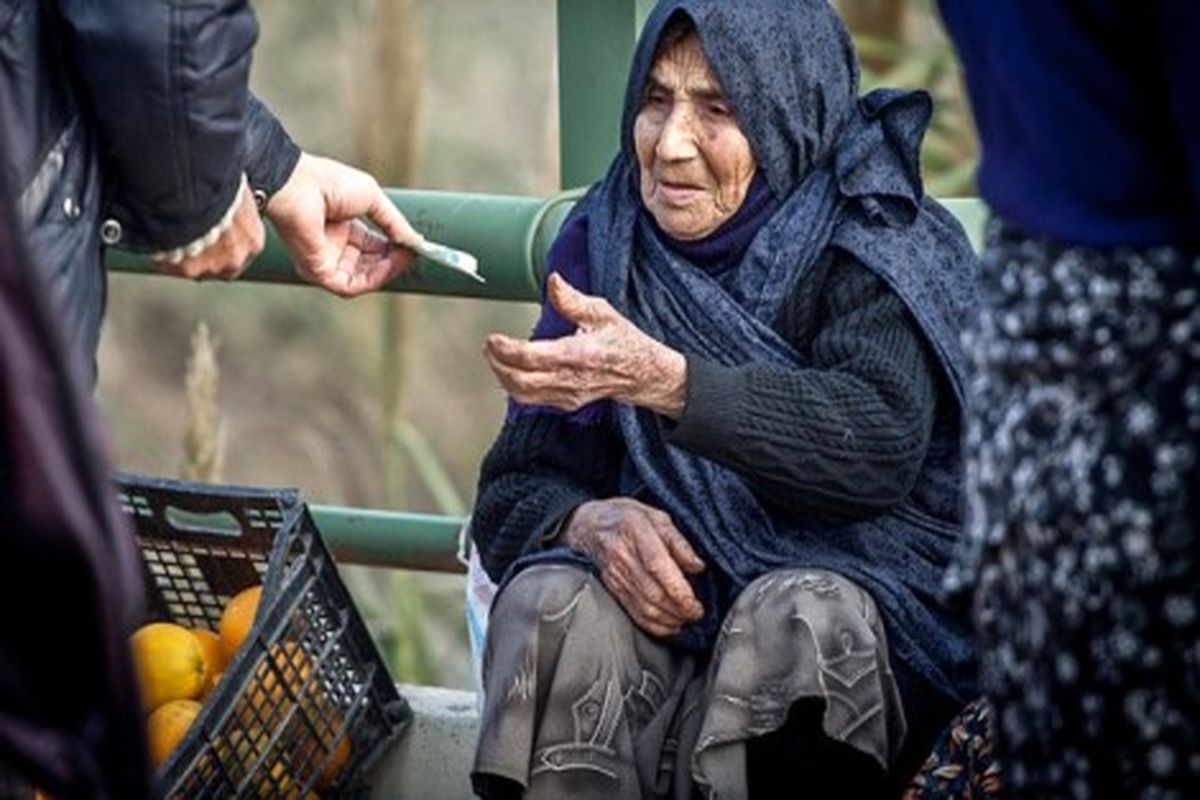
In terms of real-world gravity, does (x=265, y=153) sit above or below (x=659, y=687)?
above

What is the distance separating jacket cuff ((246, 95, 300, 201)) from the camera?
10.9 ft

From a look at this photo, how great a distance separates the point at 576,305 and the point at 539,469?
0.41 m

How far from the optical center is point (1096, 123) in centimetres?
256

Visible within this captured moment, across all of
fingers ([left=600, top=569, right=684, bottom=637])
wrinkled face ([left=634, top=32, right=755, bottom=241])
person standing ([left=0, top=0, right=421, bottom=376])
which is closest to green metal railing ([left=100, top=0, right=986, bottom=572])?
wrinkled face ([left=634, top=32, right=755, bottom=241])

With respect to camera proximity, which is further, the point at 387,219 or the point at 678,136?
the point at 678,136

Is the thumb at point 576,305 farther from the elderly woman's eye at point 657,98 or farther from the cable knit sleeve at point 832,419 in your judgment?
the elderly woman's eye at point 657,98

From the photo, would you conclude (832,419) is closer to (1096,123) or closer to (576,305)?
(576,305)

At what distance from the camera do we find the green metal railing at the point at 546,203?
448 centimetres

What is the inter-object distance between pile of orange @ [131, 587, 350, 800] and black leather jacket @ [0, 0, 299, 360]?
0.90m

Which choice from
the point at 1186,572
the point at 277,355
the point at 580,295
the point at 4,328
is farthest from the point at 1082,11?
the point at 277,355

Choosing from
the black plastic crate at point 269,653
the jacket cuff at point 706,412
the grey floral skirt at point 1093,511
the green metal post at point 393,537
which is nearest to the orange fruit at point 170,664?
the black plastic crate at point 269,653

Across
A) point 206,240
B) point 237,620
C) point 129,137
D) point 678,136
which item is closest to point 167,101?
point 129,137

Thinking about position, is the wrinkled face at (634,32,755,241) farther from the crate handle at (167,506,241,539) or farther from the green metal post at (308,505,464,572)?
the green metal post at (308,505,464,572)

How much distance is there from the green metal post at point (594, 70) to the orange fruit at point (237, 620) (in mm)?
801
